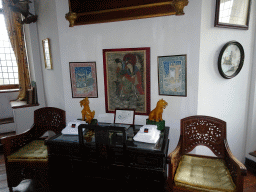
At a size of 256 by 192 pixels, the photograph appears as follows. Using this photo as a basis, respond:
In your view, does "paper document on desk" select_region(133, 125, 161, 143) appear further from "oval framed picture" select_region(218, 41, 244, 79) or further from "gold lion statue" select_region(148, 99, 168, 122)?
"oval framed picture" select_region(218, 41, 244, 79)

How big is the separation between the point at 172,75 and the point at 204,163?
47.5 inches

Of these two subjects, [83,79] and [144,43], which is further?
[83,79]

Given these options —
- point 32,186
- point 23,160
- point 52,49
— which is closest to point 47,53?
point 52,49

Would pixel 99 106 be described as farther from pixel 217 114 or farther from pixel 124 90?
pixel 217 114

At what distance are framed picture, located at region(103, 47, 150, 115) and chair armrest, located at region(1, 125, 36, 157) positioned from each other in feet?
4.87

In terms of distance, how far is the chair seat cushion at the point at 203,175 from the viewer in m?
1.83

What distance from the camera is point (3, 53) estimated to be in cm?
495

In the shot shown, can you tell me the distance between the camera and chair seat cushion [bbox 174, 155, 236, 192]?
1834 millimetres

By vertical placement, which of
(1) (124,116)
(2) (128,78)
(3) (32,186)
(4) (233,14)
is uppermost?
(4) (233,14)

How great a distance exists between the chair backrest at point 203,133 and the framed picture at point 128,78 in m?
0.63

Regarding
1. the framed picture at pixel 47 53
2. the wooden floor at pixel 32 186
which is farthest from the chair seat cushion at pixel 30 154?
the framed picture at pixel 47 53

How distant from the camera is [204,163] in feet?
7.36

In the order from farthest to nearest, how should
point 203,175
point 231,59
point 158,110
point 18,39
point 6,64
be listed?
point 6,64 → point 18,39 → point 231,59 → point 158,110 → point 203,175

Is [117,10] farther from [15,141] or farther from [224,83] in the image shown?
[15,141]
